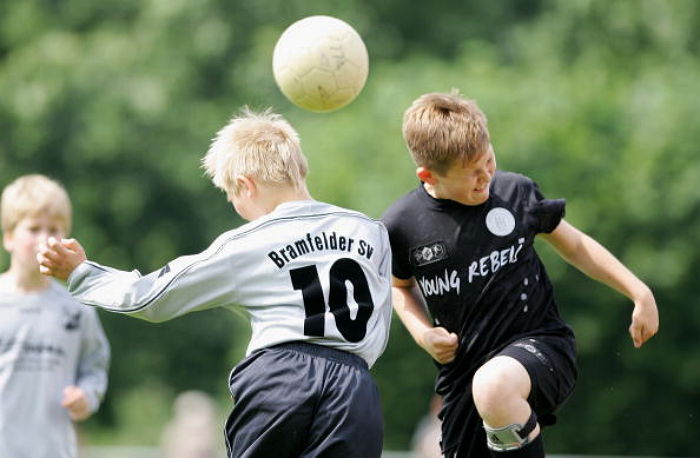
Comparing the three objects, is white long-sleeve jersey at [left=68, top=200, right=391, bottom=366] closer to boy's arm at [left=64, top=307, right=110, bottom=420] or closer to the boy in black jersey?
the boy in black jersey

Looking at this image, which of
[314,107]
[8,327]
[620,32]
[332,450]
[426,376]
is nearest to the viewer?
[332,450]

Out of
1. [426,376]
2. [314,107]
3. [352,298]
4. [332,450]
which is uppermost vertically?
[314,107]

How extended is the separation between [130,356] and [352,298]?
57.5 ft

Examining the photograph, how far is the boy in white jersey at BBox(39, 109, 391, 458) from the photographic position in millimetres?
4551

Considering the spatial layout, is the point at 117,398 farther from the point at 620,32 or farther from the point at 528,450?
the point at 528,450

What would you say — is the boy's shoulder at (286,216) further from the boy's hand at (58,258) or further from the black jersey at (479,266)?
the boy's hand at (58,258)

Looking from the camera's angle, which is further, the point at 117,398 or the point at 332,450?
the point at 117,398

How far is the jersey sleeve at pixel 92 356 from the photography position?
260 inches

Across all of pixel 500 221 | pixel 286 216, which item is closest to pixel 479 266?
pixel 500 221

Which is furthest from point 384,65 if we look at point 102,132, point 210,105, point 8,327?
point 8,327

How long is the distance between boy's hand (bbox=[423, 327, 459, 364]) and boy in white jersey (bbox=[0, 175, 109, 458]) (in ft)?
7.15

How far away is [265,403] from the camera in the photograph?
4.58 m

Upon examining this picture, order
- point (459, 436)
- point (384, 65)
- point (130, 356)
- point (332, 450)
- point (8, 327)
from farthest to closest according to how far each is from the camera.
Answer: point (130, 356), point (384, 65), point (8, 327), point (459, 436), point (332, 450)

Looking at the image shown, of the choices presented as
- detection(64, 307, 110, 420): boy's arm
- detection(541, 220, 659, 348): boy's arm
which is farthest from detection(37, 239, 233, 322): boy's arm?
detection(64, 307, 110, 420): boy's arm
